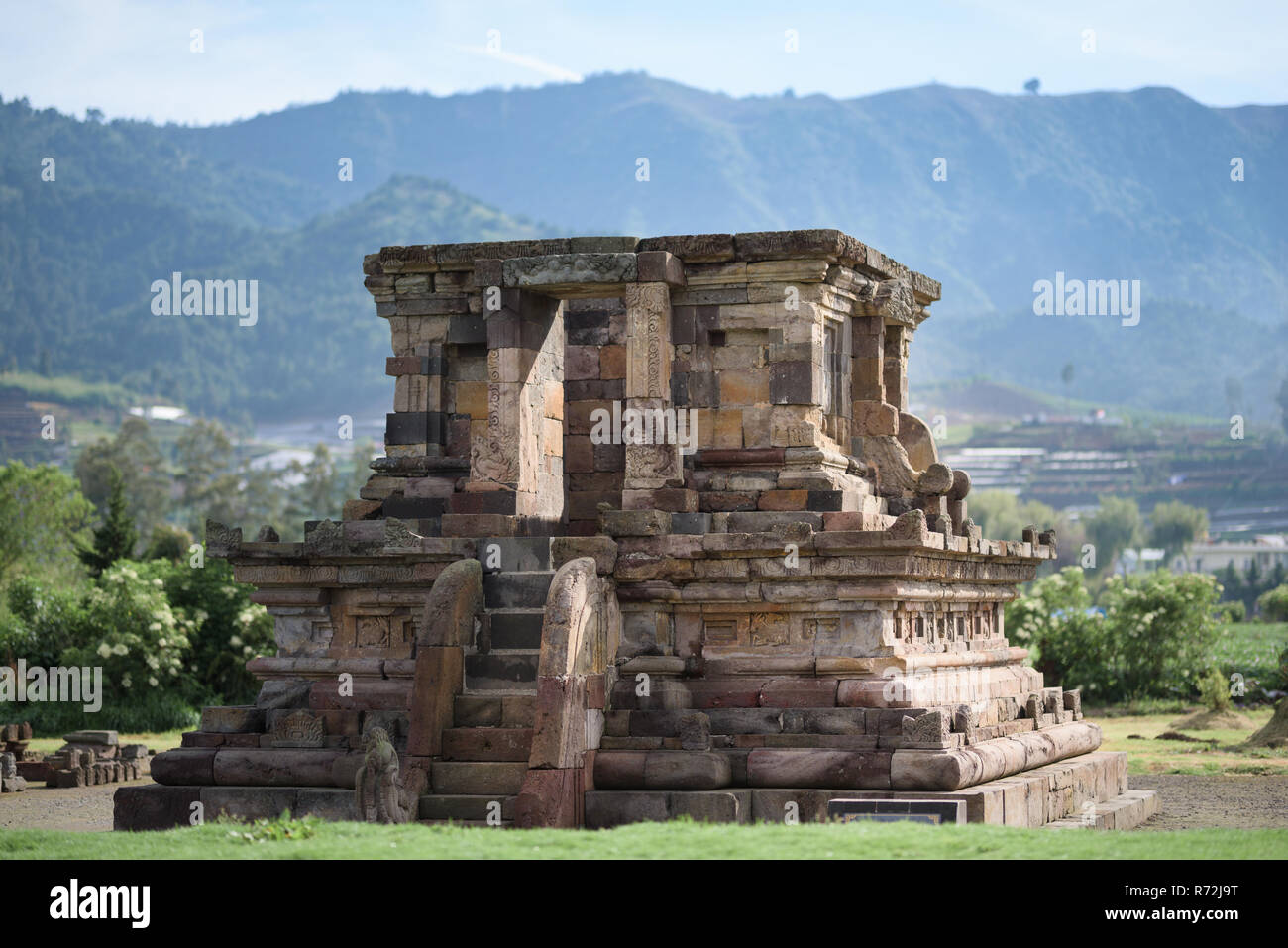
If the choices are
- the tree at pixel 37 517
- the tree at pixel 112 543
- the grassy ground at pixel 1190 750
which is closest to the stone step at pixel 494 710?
the grassy ground at pixel 1190 750

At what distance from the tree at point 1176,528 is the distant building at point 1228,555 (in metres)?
0.90

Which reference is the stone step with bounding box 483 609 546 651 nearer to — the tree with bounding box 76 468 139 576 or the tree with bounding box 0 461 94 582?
the tree with bounding box 76 468 139 576

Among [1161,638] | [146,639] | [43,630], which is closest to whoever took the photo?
[146,639]

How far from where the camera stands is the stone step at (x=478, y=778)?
1590cm

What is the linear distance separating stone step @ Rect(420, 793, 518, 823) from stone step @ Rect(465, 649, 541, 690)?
1.28 m

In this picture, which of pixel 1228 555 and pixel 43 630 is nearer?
pixel 43 630

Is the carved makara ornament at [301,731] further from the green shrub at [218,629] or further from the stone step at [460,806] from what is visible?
the green shrub at [218,629]

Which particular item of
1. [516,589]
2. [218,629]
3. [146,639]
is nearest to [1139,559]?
[218,629]

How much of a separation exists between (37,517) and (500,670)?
4072cm

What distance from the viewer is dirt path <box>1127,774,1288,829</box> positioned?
1923cm

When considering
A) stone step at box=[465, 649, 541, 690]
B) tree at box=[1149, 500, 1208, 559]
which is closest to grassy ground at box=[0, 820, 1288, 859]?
stone step at box=[465, 649, 541, 690]

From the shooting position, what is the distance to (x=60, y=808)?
21.8 metres

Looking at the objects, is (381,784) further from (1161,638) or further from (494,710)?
(1161,638)
